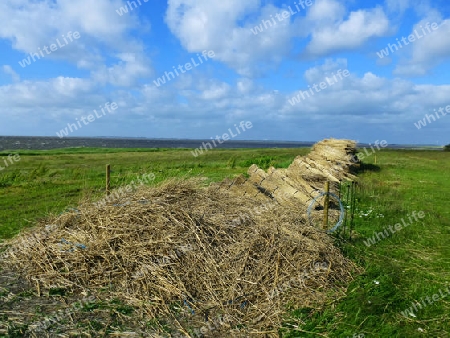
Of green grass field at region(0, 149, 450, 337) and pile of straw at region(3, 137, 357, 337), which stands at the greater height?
pile of straw at region(3, 137, 357, 337)

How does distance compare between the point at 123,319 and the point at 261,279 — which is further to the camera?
the point at 261,279

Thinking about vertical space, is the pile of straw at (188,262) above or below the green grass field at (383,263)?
above

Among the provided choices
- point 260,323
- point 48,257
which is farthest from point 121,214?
point 260,323

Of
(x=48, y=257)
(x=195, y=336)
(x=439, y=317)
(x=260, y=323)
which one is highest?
(x=48, y=257)

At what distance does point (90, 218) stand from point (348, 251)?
498 cm

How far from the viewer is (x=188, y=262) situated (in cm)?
556

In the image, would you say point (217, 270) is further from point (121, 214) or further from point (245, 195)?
point (245, 195)

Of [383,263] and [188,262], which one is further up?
[188,262]

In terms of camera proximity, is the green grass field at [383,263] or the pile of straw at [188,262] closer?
the green grass field at [383,263]

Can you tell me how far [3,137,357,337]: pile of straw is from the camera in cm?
488

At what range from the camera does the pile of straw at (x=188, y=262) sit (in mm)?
4883

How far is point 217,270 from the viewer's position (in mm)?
5520

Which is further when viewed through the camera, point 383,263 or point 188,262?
point 383,263

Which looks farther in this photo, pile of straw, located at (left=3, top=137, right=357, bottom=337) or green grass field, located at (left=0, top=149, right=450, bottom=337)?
pile of straw, located at (left=3, top=137, right=357, bottom=337)
